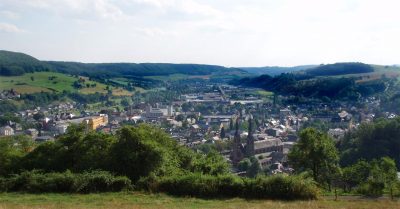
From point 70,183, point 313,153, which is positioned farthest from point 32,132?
point 70,183

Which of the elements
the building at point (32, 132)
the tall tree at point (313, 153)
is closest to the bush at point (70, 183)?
the tall tree at point (313, 153)

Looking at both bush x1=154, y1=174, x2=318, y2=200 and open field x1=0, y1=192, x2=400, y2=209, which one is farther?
bush x1=154, y1=174, x2=318, y2=200

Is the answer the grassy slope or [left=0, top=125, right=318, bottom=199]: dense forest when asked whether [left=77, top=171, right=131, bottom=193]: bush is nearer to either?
[left=0, top=125, right=318, bottom=199]: dense forest

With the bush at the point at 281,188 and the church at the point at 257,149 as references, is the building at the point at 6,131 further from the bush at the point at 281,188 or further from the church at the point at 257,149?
the bush at the point at 281,188

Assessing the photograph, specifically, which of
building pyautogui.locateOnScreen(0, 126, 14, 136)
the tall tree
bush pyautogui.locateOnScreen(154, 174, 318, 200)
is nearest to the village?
building pyautogui.locateOnScreen(0, 126, 14, 136)

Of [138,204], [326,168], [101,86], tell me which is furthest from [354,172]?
[101,86]

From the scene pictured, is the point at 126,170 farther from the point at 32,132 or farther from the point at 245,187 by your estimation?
the point at 32,132
